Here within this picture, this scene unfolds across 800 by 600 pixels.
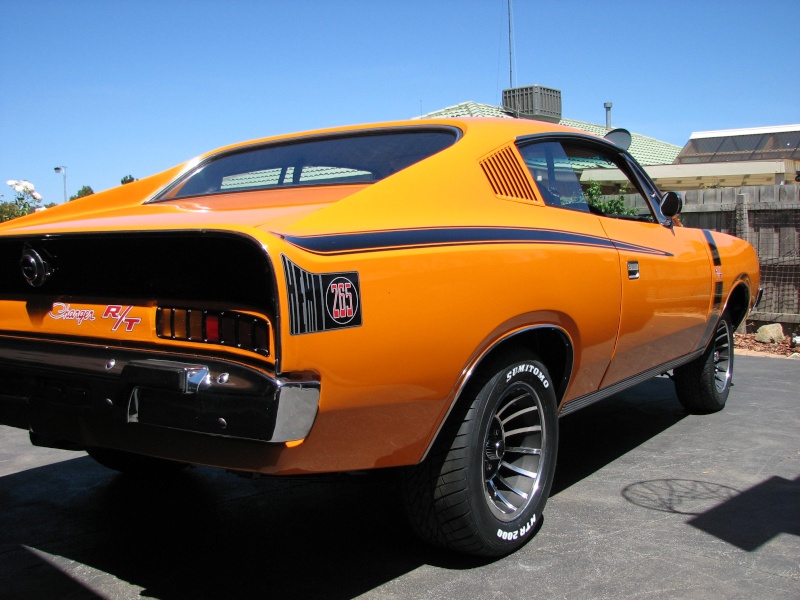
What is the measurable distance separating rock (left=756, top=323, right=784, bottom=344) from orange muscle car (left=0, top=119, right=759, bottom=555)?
20.0 ft

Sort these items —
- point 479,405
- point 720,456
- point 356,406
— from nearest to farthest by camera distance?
point 356,406, point 479,405, point 720,456

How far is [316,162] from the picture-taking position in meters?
3.48

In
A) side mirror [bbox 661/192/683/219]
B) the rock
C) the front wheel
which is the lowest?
the rock

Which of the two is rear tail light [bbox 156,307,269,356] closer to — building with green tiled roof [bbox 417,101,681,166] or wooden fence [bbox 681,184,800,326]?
wooden fence [bbox 681,184,800,326]

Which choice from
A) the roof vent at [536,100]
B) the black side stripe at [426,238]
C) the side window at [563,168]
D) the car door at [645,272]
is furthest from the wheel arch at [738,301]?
the roof vent at [536,100]

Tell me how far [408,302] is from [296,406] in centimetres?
51

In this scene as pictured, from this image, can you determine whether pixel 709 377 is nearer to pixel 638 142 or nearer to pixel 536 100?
pixel 536 100

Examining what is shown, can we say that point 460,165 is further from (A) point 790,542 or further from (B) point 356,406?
(A) point 790,542

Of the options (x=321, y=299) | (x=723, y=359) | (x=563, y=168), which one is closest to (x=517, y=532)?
(x=321, y=299)

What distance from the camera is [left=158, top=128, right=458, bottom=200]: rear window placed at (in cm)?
317

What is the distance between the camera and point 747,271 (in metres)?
5.51

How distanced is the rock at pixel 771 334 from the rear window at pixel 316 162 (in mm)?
7117

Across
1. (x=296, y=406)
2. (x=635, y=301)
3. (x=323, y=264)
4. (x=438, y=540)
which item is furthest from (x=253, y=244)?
(x=635, y=301)

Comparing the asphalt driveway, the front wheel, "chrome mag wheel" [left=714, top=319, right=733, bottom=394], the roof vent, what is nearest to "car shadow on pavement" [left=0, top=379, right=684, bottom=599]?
the asphalt driveway
